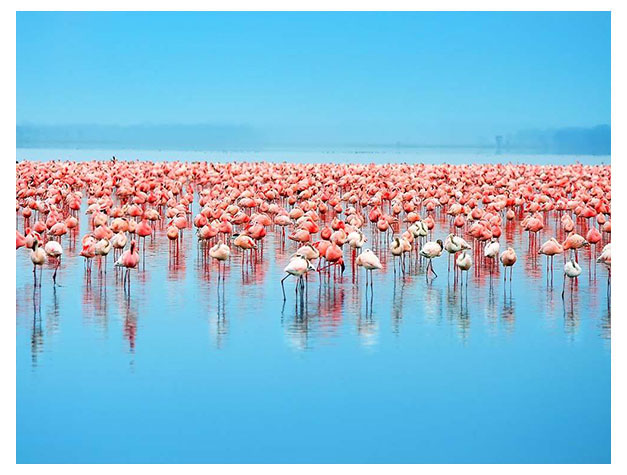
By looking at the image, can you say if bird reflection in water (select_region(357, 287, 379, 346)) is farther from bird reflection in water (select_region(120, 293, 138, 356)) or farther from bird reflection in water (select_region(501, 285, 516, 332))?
bird reflection in water (select_region(120, 293, 138, 356))

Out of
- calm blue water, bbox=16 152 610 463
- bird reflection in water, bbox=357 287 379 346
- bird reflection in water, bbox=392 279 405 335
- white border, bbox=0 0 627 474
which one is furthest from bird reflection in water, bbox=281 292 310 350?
white border, bbox=0 0 627 474

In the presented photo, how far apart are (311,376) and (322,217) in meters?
8.51

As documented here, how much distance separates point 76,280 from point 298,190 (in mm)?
6889

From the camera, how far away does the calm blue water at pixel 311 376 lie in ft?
19.7

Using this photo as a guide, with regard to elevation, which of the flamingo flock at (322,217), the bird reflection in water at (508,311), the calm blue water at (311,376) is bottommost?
the calm blue water at (311,376)

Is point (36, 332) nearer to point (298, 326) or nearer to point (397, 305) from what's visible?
point (298, 326)

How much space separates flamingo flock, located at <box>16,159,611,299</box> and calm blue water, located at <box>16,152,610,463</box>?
1.84 ft

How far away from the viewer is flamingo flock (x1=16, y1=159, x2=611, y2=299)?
9.59m

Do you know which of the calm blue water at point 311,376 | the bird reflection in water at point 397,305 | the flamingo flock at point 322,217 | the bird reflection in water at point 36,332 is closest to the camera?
the calm blue water at point 311,376

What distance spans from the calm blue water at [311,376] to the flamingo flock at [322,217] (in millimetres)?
561

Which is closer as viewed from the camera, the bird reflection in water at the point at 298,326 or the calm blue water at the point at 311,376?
the calm blue water at the point at 311,376
